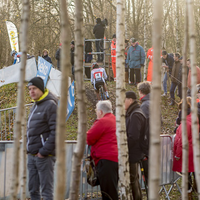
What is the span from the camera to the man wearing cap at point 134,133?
480 cm

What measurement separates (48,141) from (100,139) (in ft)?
2.41

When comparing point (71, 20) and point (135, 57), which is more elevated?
point (71, 20)

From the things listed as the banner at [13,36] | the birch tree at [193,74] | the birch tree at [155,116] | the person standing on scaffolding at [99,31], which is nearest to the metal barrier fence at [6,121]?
the person standing on scaffolding at [99,31]

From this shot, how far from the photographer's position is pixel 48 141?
426 cm

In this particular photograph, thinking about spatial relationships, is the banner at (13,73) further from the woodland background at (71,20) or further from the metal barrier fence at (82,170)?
the metal barrier fence at (82,170)

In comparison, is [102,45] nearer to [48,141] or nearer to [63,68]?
[48,141]

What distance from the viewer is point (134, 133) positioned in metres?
4.79

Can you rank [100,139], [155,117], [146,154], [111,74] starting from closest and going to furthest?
[155,117] → [100,139] → [146,154] → [111,74]

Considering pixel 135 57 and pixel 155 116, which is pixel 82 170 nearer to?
pixel 155 116

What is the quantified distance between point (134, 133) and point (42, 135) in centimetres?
120

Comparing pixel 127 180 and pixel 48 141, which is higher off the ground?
pixel 48 141

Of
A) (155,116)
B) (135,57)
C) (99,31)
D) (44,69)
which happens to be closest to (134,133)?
(155,116)

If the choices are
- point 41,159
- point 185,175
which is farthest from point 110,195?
point 185,175

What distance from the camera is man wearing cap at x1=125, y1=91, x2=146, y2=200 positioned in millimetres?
4797
